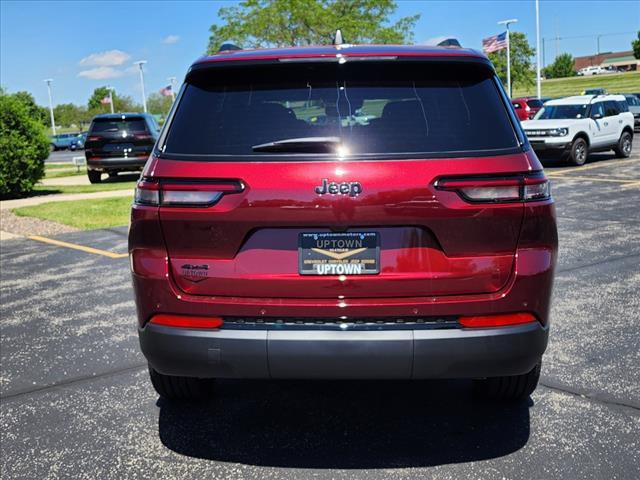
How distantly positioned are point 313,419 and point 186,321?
1.07 meters

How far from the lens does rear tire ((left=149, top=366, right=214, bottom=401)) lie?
368cm

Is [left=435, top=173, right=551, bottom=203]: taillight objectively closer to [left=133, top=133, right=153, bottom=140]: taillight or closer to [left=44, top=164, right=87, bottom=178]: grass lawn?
[left=133, top=133, right=153, bottom=140]: taillight

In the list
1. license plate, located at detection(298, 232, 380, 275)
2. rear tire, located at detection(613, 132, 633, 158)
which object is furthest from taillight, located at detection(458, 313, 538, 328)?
rear tire, located at detection(613, 132, 633, 158)

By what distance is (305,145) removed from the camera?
9.58 feet

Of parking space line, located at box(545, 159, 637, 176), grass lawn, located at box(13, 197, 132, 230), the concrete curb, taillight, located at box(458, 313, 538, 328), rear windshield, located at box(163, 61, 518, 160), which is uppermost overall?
rear windshield, located at box(163, 61, 518, 160)

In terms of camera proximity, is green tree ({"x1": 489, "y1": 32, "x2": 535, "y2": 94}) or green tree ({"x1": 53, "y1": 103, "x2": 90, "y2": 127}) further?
green tree ({"x1": 53, "y1": 103, "x2": 90, "y2": 127})

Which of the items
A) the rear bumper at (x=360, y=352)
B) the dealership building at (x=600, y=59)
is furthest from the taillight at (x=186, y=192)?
the dealership building at (x=600, y=59)

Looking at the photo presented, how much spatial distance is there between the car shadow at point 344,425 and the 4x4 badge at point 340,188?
4.16 feet

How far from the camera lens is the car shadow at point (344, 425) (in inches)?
128

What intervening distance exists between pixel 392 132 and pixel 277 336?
1.00 metres

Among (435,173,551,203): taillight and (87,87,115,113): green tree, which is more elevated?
(87,87,115,113): green tree

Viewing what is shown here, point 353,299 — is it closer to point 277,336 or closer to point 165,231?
point 277,336

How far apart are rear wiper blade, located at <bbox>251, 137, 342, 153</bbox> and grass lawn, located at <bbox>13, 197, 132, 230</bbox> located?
8.62 meters

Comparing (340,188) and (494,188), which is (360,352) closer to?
(340,188)
